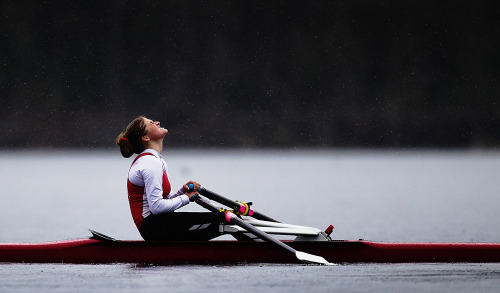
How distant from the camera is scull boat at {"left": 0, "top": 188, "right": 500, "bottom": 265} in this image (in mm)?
11812

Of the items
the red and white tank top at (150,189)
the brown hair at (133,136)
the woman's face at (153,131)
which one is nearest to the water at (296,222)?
the red and white tank top at (150,189)

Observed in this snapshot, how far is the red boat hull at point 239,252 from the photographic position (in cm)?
1181

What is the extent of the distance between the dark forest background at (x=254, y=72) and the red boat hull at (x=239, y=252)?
8251cm

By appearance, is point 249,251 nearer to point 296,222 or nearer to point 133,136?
point 133,136

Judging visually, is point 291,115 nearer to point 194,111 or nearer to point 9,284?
point 194,111

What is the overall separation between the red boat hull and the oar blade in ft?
0.40

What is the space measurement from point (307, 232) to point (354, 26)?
351 ft

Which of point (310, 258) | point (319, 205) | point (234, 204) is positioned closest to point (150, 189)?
point (234, 204)

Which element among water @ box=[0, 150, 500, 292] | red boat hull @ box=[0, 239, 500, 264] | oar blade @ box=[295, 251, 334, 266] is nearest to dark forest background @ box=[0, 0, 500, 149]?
water @ box=[0, 150, 500, 292]

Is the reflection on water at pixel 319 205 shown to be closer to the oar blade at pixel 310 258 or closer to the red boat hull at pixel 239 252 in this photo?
the red boat hull at pixel 239 252

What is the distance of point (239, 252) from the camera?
11.8m

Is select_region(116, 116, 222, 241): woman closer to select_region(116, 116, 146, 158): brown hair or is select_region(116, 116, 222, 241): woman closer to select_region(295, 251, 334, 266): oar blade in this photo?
select_region(116, 116, 146, 158): brown hair

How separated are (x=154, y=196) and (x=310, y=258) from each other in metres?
1.65

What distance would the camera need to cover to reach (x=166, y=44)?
115938mm
